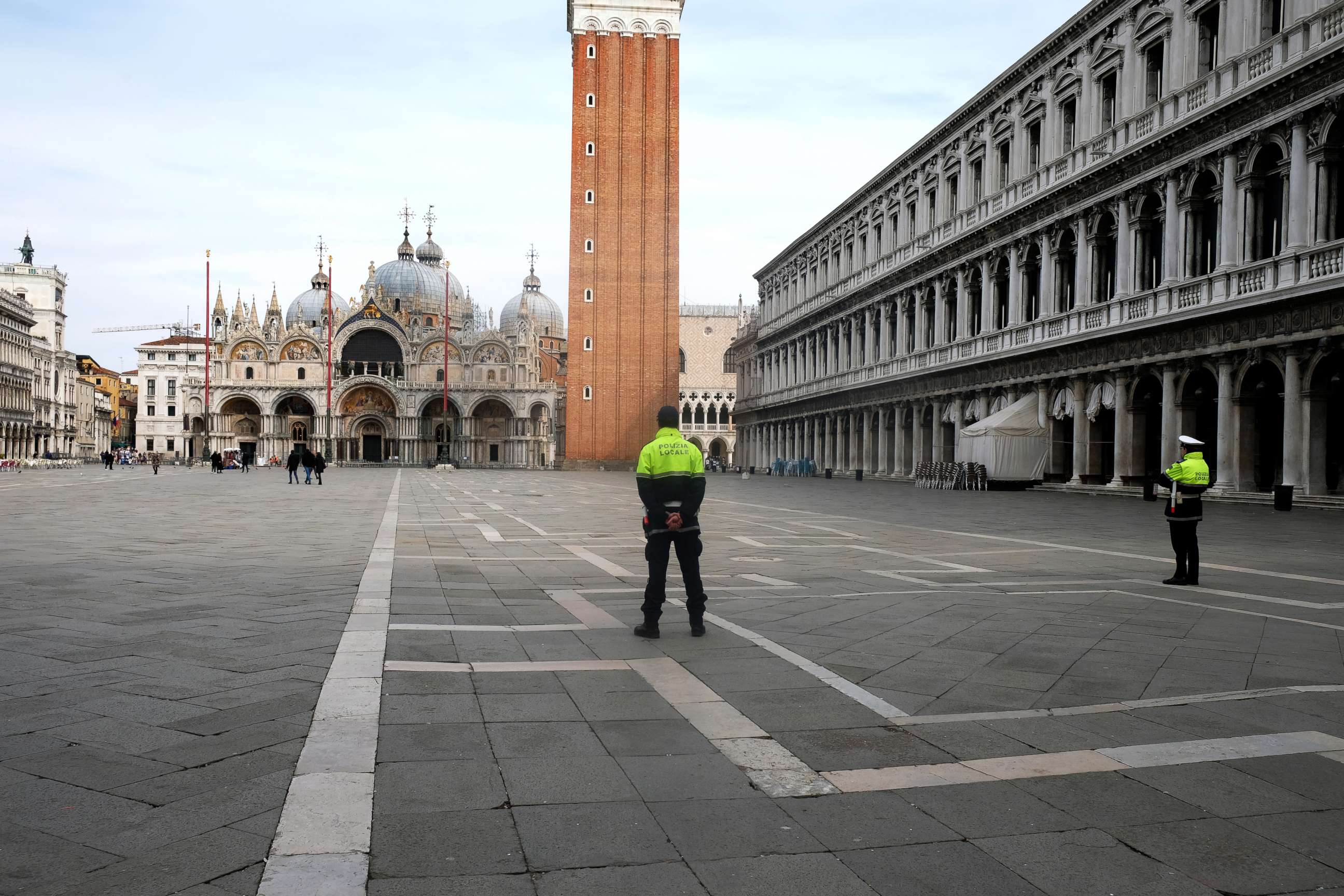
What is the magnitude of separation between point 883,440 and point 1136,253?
1829 centimetres

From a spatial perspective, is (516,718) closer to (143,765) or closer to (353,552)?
(143,765)

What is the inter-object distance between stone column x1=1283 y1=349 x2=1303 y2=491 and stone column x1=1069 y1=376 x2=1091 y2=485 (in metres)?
7.69

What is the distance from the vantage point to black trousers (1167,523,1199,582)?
950cm

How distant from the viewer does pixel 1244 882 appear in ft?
10.1

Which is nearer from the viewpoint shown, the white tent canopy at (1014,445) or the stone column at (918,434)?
the white tent canopy at (1014,445)

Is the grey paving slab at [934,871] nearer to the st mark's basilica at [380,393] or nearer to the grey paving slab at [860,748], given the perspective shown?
the grey paving slab at [860,748]

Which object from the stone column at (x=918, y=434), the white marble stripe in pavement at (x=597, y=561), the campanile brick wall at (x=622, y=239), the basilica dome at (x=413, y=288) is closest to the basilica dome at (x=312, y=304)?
the basilica dome at (x=413, y=288)

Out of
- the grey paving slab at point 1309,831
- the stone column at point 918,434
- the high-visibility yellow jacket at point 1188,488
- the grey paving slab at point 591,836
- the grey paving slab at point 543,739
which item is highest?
the stone column at point 918,434

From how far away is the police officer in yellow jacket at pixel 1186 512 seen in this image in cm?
950

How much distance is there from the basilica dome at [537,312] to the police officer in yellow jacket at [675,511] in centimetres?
11001

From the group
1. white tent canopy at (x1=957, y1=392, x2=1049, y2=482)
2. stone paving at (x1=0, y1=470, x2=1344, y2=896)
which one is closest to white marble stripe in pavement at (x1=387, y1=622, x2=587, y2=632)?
stone paving at (x1=0, y1=470, x2=1344, y2=896)

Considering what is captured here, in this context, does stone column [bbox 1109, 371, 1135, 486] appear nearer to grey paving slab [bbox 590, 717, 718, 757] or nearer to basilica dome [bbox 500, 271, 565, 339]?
grey paving slab [bbox 590, 717, 718, 757]

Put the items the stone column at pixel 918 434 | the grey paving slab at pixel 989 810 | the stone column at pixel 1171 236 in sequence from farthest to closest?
the stone column at pixel 918 434, the stone column at pixel 1171 236, the grey paving slab at pixel 989 810

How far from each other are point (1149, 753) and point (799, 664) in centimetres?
210
